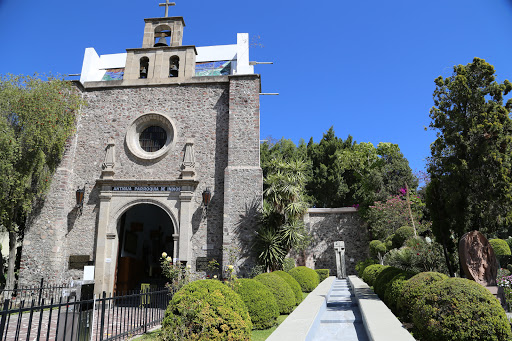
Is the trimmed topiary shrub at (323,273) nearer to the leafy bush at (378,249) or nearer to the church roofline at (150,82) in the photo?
the leafy bush at (378,249)

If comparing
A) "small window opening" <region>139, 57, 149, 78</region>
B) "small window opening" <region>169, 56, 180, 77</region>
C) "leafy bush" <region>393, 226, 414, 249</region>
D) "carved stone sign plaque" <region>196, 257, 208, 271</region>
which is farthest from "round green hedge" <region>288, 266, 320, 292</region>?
"small window opening" <region>139, 57, 149, 78</region>

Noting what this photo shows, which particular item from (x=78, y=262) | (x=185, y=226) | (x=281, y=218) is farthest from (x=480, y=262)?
(x=78, y=262)

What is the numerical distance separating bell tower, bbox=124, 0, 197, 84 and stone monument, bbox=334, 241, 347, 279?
1185 cm

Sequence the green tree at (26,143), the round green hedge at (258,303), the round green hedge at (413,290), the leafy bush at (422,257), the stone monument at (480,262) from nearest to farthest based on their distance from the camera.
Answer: the round green hedge at (413,290)
the round green hedge at (258,303)
the stone monument at (480,262)
the leafy bush at (422,257)
the green tree at (26,143)

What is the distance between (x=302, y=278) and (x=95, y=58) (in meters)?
14.1

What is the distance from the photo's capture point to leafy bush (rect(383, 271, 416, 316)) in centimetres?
717

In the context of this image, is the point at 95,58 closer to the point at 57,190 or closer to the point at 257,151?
the point at 57,190

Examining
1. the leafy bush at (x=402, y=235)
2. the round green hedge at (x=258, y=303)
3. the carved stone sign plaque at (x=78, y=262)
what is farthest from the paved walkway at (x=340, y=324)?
the carved stone sign plaque at (x=78, y=262)

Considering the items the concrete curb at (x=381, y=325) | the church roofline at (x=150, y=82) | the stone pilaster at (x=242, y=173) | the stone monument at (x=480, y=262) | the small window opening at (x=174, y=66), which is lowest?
the concrete curb at (x=381, y=325)

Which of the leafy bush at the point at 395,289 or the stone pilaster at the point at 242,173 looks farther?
the stone pilaster at the point at 242,173

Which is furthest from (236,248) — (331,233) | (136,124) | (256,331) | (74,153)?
(331,233)

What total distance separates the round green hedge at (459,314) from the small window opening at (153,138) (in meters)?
11.7

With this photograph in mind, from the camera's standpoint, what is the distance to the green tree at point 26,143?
12170mm

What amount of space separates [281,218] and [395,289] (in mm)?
6087
